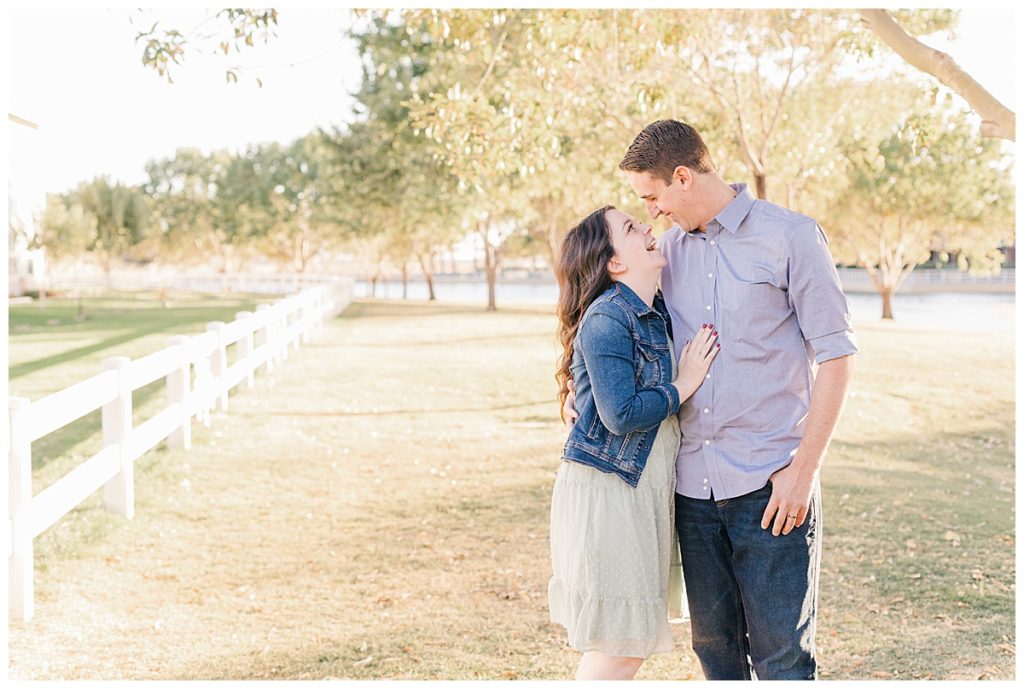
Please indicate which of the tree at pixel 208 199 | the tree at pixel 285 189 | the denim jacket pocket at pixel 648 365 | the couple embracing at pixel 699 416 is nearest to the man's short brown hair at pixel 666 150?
the couple embracing at pixel 699 416

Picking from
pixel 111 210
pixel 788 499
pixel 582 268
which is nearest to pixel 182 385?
pixel 582 268

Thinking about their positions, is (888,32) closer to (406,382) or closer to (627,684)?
(627,684)

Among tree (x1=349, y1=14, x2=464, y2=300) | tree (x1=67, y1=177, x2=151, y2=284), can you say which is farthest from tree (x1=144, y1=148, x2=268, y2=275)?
tree (x1=349, y1=14, x2=464, y2=300)

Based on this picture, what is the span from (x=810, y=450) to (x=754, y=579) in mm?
464

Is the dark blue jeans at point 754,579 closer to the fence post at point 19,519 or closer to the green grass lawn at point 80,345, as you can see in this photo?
Result: the fence post at point 19,519

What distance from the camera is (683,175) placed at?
10.6ft

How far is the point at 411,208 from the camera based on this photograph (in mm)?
28000

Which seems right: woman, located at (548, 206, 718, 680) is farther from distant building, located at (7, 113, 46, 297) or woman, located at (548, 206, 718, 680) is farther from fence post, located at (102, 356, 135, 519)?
distant building, located at (7, 113, 46, 297)

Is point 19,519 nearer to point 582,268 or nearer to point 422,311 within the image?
point 582,268

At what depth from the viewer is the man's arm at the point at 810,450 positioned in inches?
119

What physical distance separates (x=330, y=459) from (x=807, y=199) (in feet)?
77.4

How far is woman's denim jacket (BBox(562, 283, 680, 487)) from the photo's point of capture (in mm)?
3088

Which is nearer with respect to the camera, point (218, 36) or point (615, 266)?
point (615, 266)

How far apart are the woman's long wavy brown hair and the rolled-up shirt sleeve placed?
1.98 ft
